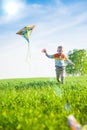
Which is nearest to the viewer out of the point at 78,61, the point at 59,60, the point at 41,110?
the point at 41,110

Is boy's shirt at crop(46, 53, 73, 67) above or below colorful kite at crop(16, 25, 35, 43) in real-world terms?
below

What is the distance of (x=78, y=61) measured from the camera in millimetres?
61031

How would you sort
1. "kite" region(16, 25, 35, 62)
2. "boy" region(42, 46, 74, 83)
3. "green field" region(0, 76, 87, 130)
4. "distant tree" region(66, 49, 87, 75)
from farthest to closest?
1. "distant tree" region(66, 49, 87, 75)
2. "boy" region(42, 46, 74, 83)
3. "kite" region(16, 25, 35, 62)
4. "green field" region(0, 76, 87, 130)

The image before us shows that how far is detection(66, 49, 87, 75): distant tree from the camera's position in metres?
59.5

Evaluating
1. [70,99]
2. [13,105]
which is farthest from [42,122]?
[70,99]

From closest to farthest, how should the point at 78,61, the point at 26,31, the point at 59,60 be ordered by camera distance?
1. the point at 26,31
2. the point at 59,60
3. the point at 78,61

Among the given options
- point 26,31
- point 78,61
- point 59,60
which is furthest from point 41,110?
point 78,61

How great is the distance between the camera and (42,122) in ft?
24.6

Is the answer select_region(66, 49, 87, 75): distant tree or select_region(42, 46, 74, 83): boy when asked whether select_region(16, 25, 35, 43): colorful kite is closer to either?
select_region(42, 46, 74, 83): boy

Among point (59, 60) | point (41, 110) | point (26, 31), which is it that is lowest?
point (41, 110)

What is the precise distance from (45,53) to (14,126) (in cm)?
977

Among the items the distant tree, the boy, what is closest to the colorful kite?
the boy

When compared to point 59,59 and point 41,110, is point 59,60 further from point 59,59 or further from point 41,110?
point 41,110

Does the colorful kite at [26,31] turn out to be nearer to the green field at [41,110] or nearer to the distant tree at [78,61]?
the green field at [41,110]
